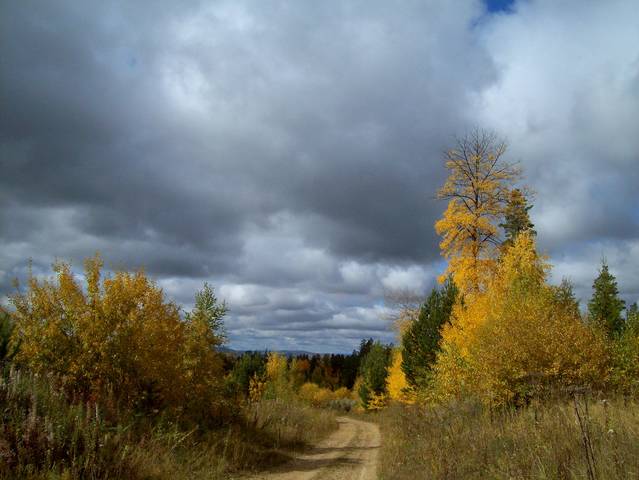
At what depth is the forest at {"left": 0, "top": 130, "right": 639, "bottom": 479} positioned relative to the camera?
756cm

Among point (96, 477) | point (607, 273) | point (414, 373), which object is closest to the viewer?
point (96, 477)

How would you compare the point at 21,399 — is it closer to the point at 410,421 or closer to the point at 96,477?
the point at 96,477

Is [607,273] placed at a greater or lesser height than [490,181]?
lesser

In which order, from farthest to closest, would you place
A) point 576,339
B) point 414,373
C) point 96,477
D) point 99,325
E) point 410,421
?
point 414,373, point 410,421, point 576,339, point 99,325, point 96,477

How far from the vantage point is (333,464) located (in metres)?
16.6

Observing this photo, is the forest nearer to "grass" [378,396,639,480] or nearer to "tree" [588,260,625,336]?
"grass" [378,396,639,480]

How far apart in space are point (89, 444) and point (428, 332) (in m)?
22.7

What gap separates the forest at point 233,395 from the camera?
756cm

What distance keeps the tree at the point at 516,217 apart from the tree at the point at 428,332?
466cm

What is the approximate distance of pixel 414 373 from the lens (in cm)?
2948

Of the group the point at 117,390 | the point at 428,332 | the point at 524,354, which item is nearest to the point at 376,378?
the point at 428,332

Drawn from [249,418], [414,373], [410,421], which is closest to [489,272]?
[414,373]

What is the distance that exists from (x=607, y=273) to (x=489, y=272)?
714 inches

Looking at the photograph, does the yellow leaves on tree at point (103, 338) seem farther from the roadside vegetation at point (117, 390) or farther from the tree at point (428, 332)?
the tree at point (428, 332)
